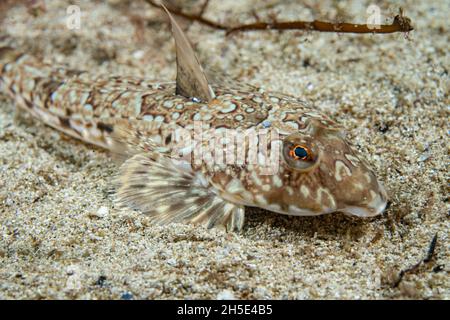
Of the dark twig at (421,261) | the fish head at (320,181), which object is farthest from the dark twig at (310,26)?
the dark twig at (421,261)

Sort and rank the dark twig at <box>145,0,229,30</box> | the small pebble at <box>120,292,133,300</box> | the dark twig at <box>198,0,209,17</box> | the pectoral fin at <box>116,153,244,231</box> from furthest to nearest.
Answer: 1. the dark twig at <box>145,0,229,30</box>
2. the dark twig at <box>198,0,209,17</box>
3. the pectoral fin at <box>116,153,244,231</box>
4. the small pebble at <box>120,292,133,300</box>

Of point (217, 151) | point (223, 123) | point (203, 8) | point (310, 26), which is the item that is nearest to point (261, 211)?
point (217, 151)

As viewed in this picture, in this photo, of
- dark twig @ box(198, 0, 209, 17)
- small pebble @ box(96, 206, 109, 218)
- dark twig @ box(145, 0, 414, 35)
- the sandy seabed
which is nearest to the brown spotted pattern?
the sandy seabed

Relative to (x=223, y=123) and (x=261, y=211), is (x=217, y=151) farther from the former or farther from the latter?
(x=261, y=211)

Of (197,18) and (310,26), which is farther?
(197,18)

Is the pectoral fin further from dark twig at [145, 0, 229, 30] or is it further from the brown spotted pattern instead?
dark twig at [145, 0, 229, 30]

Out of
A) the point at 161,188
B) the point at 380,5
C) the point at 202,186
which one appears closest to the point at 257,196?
the point at 202,186

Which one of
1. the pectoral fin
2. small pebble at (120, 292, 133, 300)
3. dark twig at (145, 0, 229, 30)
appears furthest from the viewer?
dark twig at (145, 0, 229, 30)
